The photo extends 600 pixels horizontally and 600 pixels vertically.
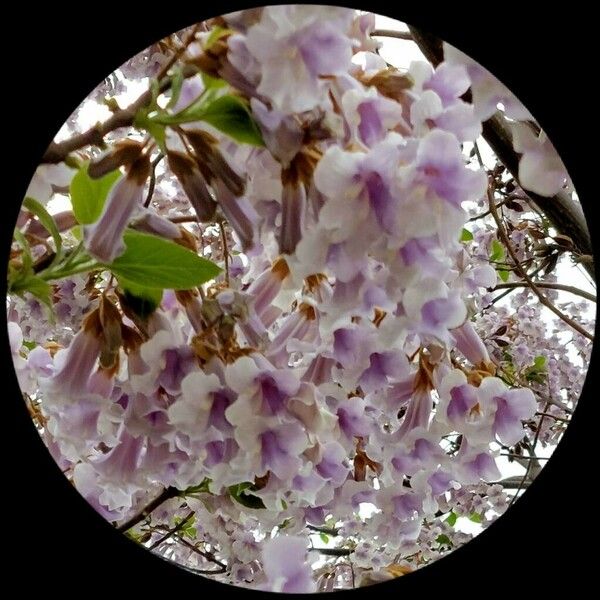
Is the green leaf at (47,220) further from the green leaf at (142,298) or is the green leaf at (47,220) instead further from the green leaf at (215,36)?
the green leaf at (215,36)

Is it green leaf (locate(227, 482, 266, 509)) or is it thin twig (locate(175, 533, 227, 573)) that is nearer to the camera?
green leaf (locate(227, 482, 266, 509))

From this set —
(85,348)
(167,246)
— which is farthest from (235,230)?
(85,348)

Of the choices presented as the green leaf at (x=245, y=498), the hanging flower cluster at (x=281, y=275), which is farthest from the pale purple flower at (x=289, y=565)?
the green leaf at (x=245, y=498)

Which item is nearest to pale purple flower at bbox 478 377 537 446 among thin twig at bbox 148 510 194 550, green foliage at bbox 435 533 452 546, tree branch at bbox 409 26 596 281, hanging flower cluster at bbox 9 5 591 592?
hanging flower cluster at bbox 9 5 591 592

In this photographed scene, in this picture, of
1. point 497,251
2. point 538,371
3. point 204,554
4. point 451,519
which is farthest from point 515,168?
point 451,519

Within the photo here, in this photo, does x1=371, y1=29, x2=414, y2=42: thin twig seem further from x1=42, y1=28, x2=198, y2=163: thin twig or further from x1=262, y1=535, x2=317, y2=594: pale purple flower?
x1=262, y1=535, x2=317, y2=594: pale purple flower

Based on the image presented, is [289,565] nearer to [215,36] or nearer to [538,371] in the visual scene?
[215,36]
